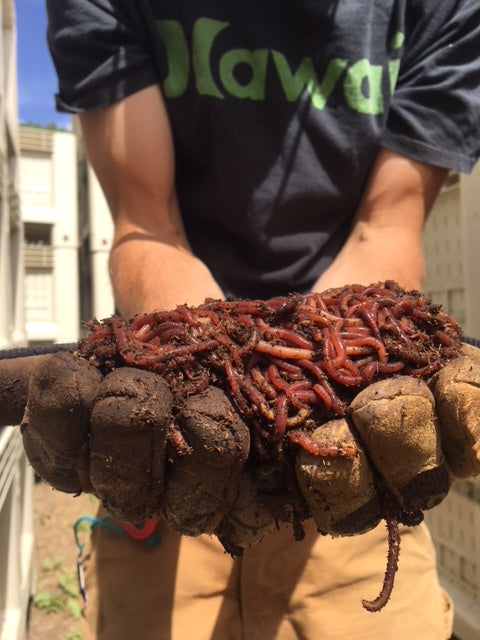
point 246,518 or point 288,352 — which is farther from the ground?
point 288,352

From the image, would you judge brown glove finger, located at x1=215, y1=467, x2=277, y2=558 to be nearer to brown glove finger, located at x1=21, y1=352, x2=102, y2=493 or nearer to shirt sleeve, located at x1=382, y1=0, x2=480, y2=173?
brown glove finger, located at x1=21, y1=352, x2=102, y2=493

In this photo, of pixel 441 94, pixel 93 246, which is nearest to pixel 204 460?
pixel 441 94

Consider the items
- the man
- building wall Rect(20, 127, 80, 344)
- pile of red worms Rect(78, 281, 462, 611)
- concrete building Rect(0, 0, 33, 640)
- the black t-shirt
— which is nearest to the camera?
pile of red worms Rect(78, 281, 462, 611)

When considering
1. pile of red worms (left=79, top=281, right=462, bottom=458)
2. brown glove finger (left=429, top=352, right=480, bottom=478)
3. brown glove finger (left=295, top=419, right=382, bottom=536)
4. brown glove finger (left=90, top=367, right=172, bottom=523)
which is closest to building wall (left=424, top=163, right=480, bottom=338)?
pile of red worms (left=79, top=281, right=462, bottom=458)

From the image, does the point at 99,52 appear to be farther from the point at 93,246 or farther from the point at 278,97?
the point at 93,246

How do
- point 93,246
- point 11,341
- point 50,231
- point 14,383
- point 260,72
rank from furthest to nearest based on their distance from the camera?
point 50,231, point 93,246, point 11,341, point 260,72, point 14,383

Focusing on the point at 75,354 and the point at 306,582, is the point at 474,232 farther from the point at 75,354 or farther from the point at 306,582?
the point at 75,354

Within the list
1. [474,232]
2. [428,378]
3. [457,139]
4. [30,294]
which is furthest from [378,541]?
[30,294]
